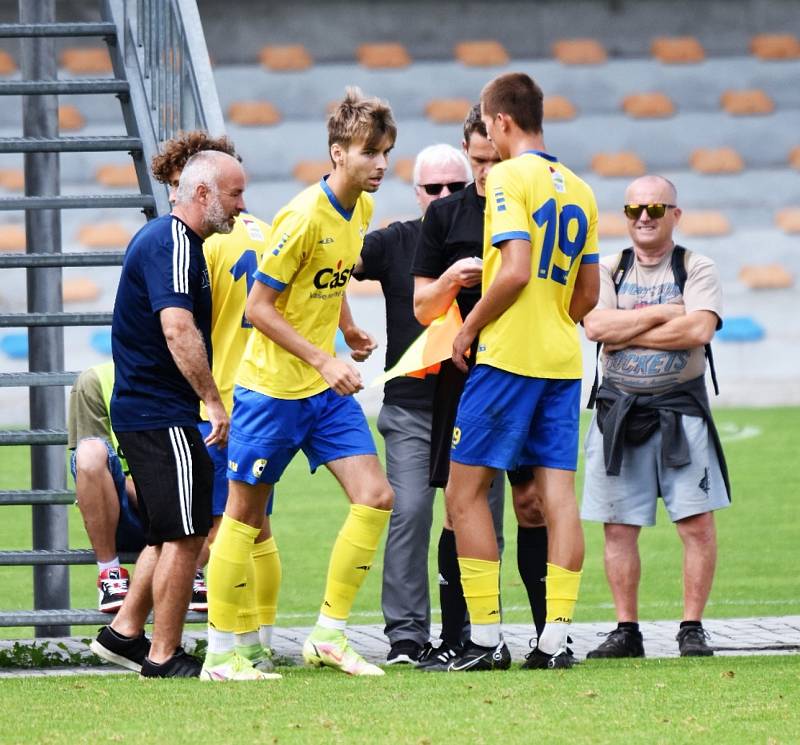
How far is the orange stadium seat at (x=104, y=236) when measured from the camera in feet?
79.2

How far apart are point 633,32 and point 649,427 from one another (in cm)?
2123

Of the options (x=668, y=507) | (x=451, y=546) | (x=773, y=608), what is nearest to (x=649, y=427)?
(x=668, y=507)

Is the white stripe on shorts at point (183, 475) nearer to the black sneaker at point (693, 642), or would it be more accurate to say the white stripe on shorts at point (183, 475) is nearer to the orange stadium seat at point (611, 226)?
the black sneaker at point (693, 642)

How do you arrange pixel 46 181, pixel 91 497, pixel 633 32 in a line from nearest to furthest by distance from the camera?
pixel 91 497 → pixel 46 181 → pixel 633 32

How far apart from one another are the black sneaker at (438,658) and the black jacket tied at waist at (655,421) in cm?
113

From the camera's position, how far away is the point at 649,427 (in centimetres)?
680

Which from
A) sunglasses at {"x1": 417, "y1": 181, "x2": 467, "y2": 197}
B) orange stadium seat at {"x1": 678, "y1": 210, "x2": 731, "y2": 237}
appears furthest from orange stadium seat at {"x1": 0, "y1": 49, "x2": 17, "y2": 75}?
sunglasses at {"x1": 417, "y1": 181, "x2": 467, "y2": 197}

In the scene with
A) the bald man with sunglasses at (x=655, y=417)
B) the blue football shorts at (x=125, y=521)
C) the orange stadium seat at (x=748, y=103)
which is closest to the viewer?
the bald man with sunglasses at (x=655, y=417)

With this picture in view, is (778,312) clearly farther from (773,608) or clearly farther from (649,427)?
(649,427)

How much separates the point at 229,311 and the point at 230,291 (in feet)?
0.29

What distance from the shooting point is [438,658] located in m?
6.10

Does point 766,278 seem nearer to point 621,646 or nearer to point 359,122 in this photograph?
point 621,646

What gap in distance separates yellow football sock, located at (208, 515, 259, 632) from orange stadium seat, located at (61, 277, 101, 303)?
18.1m

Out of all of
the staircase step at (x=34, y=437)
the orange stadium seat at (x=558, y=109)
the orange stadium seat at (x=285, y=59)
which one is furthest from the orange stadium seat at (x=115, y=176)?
the staircase step at (x=34, y=437)
